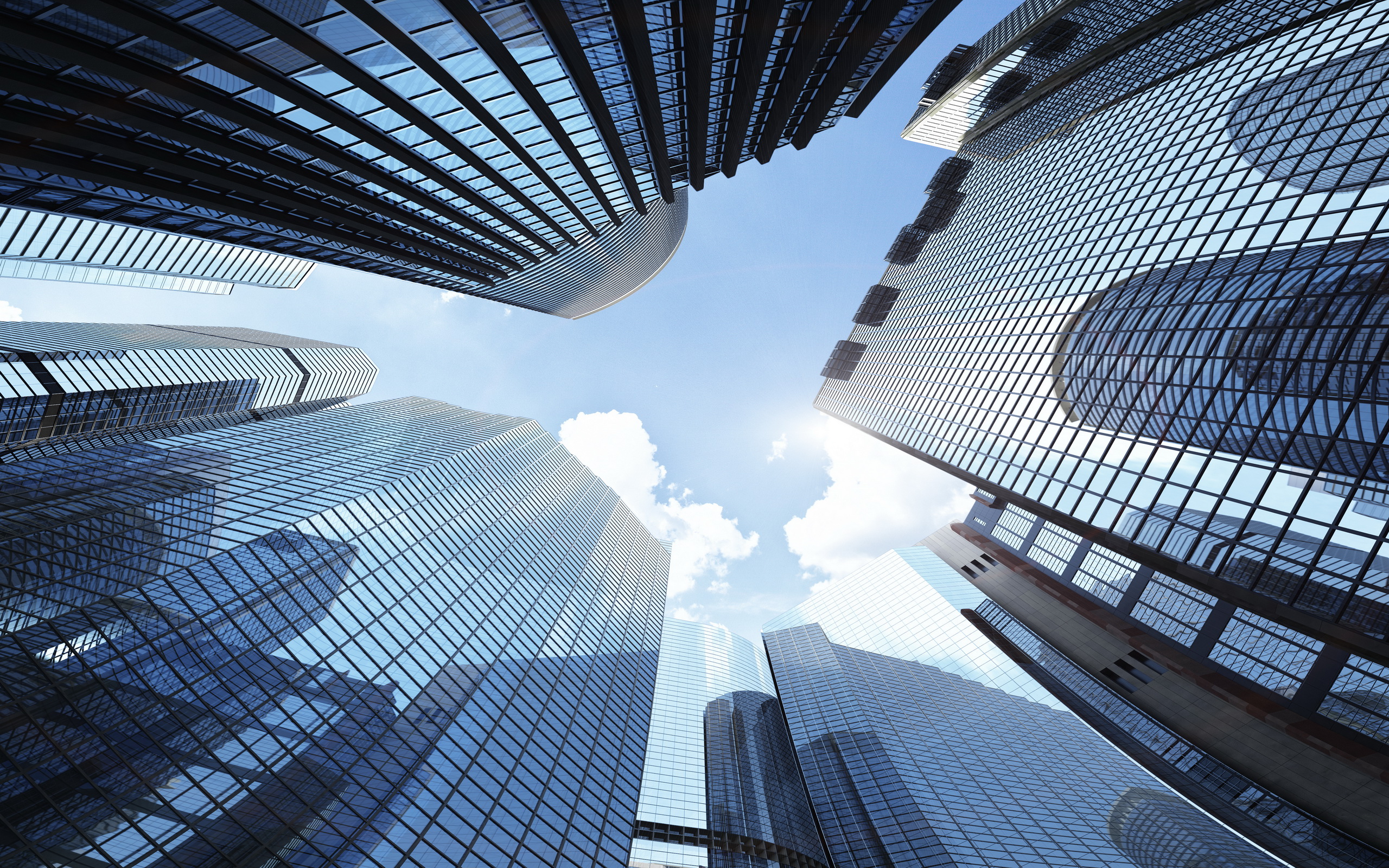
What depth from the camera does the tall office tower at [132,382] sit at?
62156 mm

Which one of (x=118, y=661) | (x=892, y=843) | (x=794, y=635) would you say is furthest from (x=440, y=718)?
(x=794, y=635)

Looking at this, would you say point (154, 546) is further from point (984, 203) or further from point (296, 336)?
point (296, 336)

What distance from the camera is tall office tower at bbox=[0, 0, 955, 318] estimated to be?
1510 cm

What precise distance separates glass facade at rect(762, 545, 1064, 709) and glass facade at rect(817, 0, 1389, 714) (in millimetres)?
39320

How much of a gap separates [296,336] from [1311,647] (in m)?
185

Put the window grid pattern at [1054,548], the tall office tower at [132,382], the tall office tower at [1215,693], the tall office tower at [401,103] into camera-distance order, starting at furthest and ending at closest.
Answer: the window grid pattern at [1054,548] < the tall office tower at [132,382] < the tall office tower at [1215,693] < the tall office tower at [401,103]

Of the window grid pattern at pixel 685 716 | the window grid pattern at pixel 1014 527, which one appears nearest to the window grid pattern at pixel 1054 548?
the window grid pattern at pixel 1014 527

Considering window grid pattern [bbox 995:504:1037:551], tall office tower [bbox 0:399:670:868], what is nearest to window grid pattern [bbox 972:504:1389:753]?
window grid pattern [bbox 995:504:1037:551]

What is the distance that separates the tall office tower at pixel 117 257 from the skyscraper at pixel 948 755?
88.9 metres

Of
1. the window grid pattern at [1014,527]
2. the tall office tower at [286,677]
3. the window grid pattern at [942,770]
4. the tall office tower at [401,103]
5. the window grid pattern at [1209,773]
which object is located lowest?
the window grid pattern at [942,770]

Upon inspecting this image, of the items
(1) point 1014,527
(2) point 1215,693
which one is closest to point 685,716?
(1) point 1014,527

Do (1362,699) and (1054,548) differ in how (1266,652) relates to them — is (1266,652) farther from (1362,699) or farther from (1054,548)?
(1054,548)

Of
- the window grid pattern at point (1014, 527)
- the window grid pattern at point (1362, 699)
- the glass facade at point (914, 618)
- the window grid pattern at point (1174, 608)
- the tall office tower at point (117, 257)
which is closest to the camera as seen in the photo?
the window grid pattern at point (1362, 699)

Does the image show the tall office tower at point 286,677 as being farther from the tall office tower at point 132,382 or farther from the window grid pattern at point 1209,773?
the window grid pattern at point 1209,773
